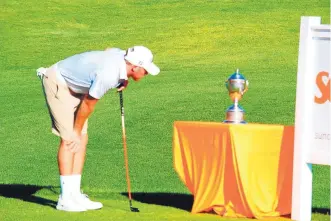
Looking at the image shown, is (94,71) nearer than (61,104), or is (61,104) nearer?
(94,71)

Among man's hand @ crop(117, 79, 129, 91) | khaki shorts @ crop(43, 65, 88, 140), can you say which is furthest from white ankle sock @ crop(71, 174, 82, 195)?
man's hand @ crop(117, 79, 129, 91)

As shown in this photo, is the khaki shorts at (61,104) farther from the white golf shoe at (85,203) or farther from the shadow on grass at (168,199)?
the shadow on grass at (168,199)

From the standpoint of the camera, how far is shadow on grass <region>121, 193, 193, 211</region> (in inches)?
375

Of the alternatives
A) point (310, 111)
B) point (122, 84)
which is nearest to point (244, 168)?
point (310, 111)

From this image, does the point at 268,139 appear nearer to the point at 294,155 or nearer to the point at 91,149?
the point at 294,155

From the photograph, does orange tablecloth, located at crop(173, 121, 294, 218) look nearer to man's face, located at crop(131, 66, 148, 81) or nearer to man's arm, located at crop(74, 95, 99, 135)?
man's face, located at crop(131, 66, 148, 81)

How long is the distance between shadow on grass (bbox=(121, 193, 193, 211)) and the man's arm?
1.05 meters

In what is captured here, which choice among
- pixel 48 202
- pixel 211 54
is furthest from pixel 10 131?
pixel 211 54

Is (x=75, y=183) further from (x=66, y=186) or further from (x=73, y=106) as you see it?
(x=73, y=106)

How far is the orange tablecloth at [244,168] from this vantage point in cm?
849

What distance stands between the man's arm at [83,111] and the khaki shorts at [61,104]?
0.19 feet

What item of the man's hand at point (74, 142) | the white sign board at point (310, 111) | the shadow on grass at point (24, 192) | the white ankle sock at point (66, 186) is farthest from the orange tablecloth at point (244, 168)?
the shadow on grass at point (24, 192)

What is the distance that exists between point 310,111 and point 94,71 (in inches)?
64.7

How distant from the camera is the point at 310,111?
27.6ft
